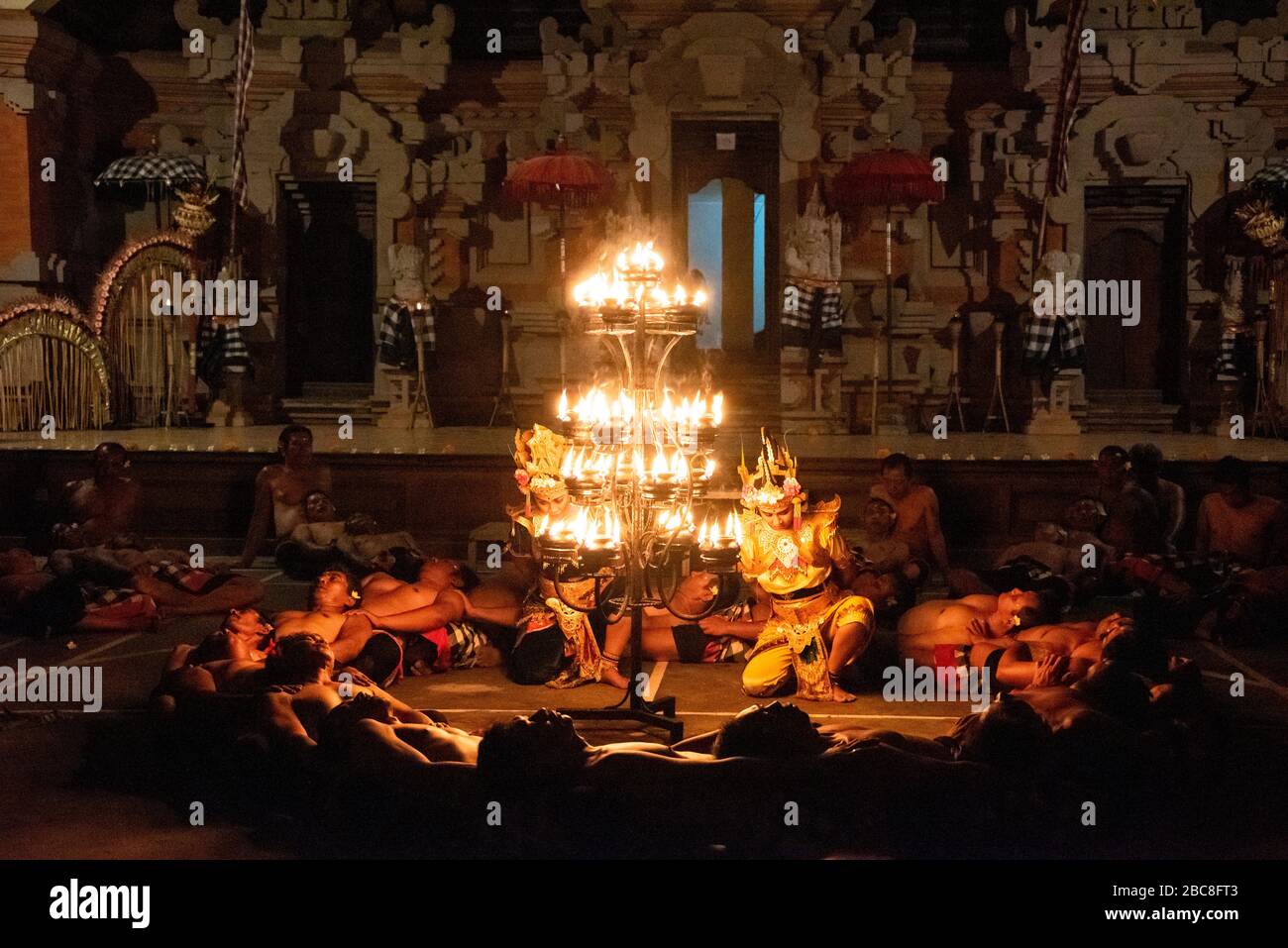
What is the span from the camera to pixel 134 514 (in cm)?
935

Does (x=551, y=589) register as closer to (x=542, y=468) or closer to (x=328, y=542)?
(x=542, y=468)

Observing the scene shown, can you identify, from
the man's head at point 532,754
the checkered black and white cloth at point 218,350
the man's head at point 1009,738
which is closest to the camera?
the man's head at point 532,754

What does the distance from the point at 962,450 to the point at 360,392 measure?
20.7 ft

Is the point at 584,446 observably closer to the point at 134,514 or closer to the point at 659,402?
the point at 659,402

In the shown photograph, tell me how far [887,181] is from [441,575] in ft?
20.8

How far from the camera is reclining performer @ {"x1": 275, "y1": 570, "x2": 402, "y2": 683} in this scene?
662cm

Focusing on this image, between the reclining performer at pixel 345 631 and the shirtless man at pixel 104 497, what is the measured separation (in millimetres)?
2644

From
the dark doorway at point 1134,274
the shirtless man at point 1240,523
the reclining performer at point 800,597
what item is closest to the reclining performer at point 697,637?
the reclining performer at point 800,597

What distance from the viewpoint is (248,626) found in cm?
615

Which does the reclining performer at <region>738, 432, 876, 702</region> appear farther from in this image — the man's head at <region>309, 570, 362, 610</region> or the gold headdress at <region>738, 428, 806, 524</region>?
the man's head at <region>309, 570, 362, 610</region>

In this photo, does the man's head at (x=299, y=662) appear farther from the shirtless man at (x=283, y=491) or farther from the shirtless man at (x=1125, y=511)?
the shirtless man at (x=1125, y=511)

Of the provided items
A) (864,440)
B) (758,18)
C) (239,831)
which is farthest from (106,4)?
(239,831)

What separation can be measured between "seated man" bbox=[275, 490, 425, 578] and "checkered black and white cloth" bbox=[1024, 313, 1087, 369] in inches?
253

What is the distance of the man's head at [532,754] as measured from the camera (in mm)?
4809
